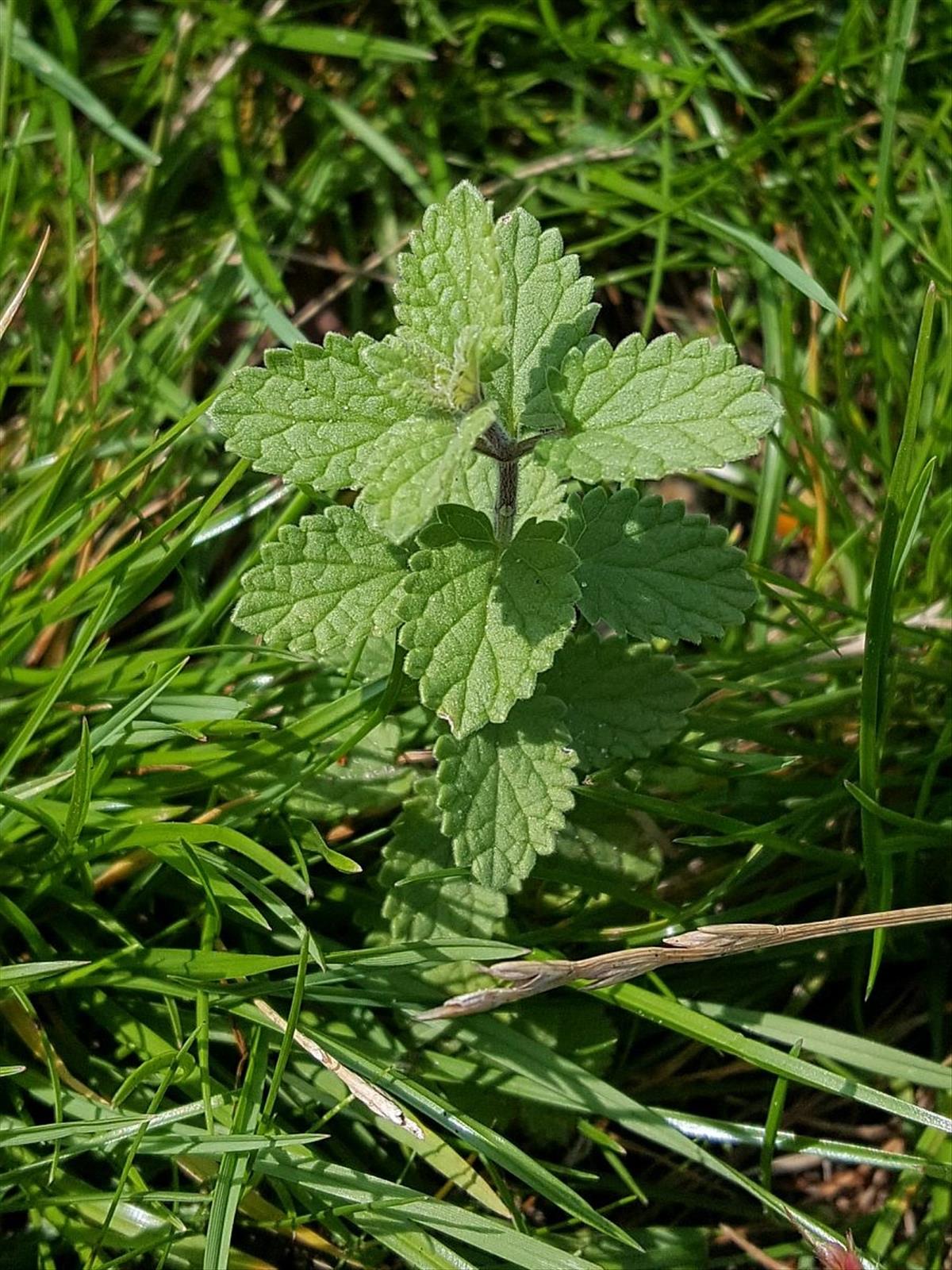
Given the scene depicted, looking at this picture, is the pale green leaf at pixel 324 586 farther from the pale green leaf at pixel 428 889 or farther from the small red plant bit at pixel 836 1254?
the small red plant bit at pixel 836 1254

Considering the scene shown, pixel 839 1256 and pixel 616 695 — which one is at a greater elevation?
pixel 616 695

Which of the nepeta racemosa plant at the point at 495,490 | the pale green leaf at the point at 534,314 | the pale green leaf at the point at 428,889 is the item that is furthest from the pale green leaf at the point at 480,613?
the pale green leaf at the point at 428,889

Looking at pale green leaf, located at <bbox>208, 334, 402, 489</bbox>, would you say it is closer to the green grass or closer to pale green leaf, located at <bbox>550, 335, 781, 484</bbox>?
pale green leaf, located at <bbox>550, 335, 781, 484</bbox>

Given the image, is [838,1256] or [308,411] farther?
[308,411]

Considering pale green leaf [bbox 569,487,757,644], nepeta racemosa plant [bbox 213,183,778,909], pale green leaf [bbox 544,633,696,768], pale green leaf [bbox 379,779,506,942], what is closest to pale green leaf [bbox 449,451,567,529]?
nepeta racemosa plant [bbox 213,183,778,909]

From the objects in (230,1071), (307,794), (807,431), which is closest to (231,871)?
(307,794)

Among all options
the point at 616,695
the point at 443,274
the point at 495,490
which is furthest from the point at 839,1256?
the point at 443,274

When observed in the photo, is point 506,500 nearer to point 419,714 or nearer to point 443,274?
point 443,274
